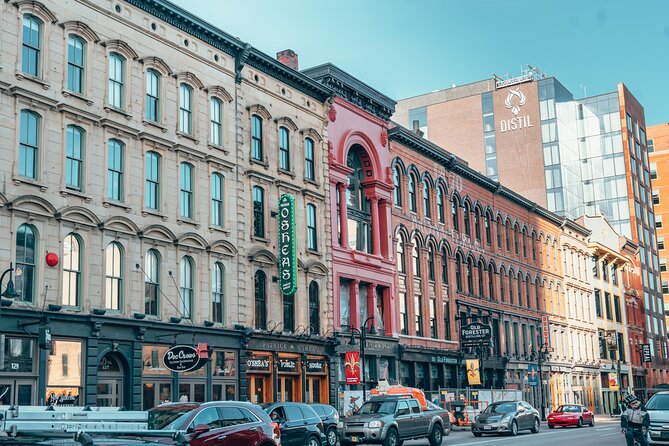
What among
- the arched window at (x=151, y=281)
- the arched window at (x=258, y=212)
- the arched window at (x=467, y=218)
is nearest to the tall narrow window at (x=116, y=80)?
the arched window at (x=151, y=281)

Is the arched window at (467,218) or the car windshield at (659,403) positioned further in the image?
the arched window at (467,218)

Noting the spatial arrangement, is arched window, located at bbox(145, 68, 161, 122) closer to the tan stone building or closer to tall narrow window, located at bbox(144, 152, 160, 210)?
the tan stone building

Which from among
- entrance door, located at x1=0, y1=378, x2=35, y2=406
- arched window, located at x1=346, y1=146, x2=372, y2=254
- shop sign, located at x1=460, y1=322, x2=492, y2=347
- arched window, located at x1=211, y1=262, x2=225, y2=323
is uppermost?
arched window, located at x1=346, y1=146, x2=372, y2=254

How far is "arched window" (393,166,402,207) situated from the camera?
48312 millimetres

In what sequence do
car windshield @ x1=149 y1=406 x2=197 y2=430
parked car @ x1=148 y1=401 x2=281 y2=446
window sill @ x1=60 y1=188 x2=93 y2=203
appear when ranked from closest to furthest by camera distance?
car windshield @ x1=149 y1=406 x2=197 y2=430, parked car @ x1=148 y1=401 x2=281 y2=446, window sill @ x1=60 y1=188 x2=93 y2=203

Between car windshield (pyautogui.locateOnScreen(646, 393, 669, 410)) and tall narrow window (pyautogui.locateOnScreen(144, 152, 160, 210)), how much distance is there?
18.0m

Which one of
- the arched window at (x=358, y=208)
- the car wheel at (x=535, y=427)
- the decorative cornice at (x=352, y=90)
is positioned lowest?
the car wheel at (x=535, y=427)

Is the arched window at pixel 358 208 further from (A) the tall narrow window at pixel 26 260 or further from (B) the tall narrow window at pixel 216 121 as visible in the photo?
(A) the tall narrow window at pixel 26 260

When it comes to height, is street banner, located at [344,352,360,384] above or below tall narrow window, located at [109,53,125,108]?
below

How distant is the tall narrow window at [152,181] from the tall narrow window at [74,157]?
319 cm

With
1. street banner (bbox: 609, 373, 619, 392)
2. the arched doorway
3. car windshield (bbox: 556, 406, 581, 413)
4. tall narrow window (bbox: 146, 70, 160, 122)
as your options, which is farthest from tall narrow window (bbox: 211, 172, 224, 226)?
street banner (bbox: 609, 373, 619, 392)

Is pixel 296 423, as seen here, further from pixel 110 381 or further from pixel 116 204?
pixel 116 204

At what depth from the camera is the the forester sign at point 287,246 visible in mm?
36250

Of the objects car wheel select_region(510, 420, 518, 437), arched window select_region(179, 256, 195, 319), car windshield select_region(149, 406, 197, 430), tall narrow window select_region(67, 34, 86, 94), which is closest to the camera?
car windshield select_region(149, 406, 197, 430)
